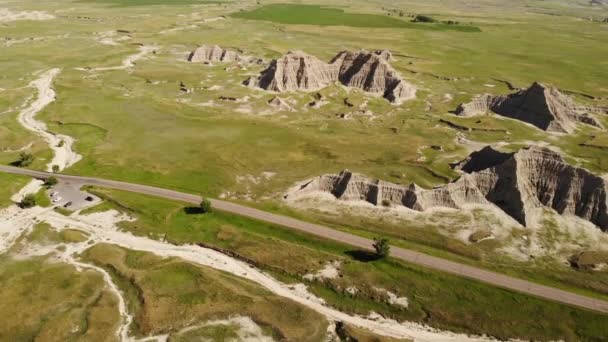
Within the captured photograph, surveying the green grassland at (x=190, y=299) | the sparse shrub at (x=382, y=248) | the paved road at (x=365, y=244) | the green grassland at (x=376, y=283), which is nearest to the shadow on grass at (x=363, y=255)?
the green grassland at (x=376, y=283)

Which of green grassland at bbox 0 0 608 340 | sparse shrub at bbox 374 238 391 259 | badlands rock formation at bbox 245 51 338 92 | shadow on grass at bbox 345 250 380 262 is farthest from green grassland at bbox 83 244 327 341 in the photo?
badlands rock formation at bbox 245 51 338 92

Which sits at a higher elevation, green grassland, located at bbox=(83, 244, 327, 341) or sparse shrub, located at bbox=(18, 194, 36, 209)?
sparse shrub, located at bbox=(18, 194, 36, 209)

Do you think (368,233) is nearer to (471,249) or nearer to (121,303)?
(471,249)

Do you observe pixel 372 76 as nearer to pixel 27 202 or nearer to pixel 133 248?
pixel 133 248

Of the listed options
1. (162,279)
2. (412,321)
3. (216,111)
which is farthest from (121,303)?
(216,111)

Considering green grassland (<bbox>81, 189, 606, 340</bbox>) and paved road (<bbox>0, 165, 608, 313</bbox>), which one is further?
paved road (<bbox>0, 165, 608, 313</bbox>)

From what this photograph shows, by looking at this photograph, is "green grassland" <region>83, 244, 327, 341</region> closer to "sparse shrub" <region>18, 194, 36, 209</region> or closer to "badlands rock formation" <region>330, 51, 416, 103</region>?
"sparse shrub" <region>18, 194, 36, 209</region>
